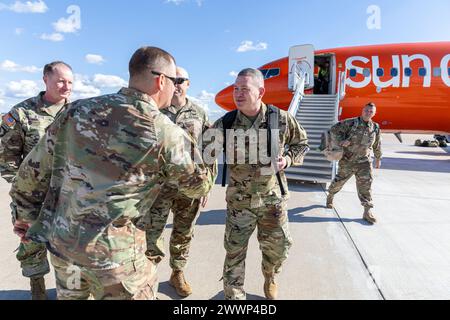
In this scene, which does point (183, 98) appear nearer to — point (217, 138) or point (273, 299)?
point (217, 138)

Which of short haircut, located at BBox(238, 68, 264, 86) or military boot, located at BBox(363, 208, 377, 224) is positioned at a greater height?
short haircut, located at BBox(238, 68, 264, 86)

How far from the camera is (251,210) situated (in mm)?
2361

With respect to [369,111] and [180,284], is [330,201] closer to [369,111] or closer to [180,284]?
[369,111]

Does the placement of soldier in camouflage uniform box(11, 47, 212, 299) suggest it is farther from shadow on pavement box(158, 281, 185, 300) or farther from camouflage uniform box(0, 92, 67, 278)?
shadow on pavement box(158, 281, 185, 300)

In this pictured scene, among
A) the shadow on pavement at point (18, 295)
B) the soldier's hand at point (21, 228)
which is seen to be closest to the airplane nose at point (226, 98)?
the shadow on pavement at point (18, 295)

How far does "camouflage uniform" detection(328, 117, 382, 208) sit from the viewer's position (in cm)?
459

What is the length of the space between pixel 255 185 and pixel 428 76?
10920 mm

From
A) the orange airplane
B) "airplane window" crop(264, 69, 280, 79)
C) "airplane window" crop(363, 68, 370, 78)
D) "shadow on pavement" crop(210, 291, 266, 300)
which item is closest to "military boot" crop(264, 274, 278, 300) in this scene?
"shadow on pavement" crop(210, 291, 266, 300)

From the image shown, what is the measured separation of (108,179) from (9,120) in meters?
1.87

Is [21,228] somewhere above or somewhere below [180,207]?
above

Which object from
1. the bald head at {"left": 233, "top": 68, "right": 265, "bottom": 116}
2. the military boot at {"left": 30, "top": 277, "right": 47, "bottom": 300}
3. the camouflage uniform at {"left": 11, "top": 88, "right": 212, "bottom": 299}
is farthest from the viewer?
the military boot at {"left": 30, "top": 277, "right": 47, "bottom": 300}

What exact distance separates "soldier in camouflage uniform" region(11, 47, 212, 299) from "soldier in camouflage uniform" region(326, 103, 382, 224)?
402 cm

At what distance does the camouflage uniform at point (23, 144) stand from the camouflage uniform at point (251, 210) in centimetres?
165

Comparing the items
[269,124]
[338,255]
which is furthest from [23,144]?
[338,255]
